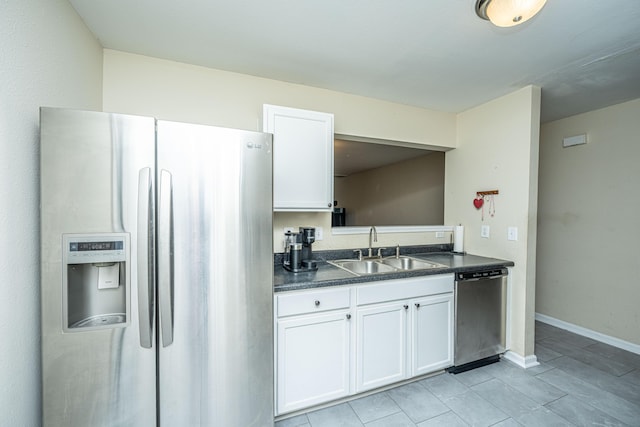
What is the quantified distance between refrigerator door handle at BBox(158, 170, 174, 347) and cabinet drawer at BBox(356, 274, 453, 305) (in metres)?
1.15

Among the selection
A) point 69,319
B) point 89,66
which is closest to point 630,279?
point 69,319

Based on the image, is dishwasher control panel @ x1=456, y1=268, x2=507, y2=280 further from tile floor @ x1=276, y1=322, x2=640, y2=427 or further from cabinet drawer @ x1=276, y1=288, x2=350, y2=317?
cabinet drawer @ x1=276, y1=288, x2=350, y2=317

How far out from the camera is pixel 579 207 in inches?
116

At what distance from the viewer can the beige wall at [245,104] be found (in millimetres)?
1832

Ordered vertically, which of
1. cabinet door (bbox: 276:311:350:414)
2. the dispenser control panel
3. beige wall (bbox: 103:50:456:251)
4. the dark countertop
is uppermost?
beige wall (bbox: 103:50:456:251)

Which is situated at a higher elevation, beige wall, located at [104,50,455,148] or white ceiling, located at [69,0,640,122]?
white ceiling, located at [69,0,640,122]

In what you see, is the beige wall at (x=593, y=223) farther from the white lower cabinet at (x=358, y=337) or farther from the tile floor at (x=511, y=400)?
the white lower cabinet at (x=358, y=337)

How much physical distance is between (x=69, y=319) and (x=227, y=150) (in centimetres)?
101

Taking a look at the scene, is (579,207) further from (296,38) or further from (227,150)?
(227,150)

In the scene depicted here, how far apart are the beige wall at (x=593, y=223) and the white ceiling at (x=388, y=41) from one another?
534 mm

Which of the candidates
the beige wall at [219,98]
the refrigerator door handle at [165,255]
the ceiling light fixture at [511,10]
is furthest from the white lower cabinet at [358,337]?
the ceiling light fixture at [511,10]

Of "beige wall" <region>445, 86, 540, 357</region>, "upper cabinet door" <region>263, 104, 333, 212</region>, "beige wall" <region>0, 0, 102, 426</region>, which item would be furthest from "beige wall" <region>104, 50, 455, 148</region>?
"beige wall" <region>445, 86, 540, 357</region>

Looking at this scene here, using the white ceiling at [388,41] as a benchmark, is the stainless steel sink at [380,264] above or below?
below

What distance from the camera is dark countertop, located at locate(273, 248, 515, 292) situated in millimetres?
1675
